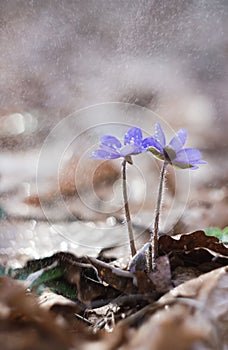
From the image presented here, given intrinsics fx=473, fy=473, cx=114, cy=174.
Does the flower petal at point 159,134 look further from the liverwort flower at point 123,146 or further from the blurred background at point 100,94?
the blurred background at point 100,94

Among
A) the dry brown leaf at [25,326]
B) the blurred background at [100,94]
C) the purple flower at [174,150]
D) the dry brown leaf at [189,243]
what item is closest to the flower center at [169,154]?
the purple flower at [174,150]

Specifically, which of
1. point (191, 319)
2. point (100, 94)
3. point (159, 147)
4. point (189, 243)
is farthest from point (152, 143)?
point (100, 94)

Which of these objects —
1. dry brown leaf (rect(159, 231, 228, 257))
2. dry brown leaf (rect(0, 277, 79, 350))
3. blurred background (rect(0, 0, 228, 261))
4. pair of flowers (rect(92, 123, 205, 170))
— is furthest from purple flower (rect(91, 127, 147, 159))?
blurred background (rect(0, 0, 228, 261))

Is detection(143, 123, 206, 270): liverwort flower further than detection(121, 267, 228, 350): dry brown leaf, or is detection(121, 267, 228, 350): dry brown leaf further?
detection(143, 123, 206, 270): liverwort flower

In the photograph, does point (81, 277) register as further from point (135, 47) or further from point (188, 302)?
point (135, 47)

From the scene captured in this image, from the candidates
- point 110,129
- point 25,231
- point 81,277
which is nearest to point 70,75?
point 110,129

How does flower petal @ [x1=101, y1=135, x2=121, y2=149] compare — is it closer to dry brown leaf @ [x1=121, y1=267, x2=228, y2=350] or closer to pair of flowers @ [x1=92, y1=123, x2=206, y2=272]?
pair of flowers @ [x1=92, y1=123, x2=206, y2=272]

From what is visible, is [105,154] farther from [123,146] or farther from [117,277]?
[117,277]

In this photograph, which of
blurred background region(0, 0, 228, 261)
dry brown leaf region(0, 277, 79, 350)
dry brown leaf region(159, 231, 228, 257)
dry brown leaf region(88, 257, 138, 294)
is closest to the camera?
dry brown leaf region(0, 277, 79, 350)

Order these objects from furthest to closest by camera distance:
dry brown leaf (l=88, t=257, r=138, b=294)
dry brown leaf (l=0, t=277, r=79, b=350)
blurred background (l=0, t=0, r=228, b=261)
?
blurred background (l=0, t=0, r=228, b=261), dry brown leaf (l=88, t=257, r=138, b=294), dry brown leaf (l=0, t=277, r=79, b=350)
